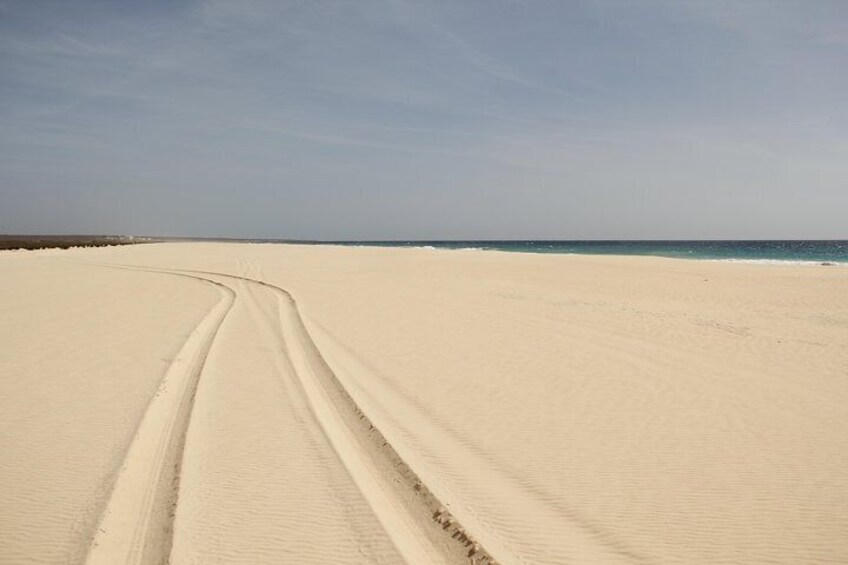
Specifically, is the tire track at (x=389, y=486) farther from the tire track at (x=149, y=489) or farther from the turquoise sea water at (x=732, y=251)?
the turquoise sea water at (x=732, y=251)

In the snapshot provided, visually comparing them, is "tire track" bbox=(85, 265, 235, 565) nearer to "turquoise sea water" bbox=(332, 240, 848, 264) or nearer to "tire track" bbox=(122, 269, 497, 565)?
"tire track" bbox=(122, 269, 497, 565)

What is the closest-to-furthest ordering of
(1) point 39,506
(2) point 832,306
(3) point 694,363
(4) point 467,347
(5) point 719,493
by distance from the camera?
(1) point 39,506 < (5) point 719,493 < (3) point 694,363 < (4) point 467,347 < (2) point 832,306

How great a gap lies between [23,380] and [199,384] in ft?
9.32

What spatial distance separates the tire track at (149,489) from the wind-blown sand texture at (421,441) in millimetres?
24

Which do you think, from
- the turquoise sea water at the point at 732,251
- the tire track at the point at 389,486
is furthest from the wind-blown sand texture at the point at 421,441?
the turquoise sea water at the point at 732,251

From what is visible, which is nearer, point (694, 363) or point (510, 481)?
point (510, 481)

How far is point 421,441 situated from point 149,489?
8.68ft

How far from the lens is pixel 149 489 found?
443 centimetres

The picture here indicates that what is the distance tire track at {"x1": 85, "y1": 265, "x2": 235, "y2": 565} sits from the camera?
360cm

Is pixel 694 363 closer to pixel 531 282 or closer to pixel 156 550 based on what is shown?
pixel 156 550

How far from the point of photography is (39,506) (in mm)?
4211

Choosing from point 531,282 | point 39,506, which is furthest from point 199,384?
point 531,282

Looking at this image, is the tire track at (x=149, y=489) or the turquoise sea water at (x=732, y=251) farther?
the turquoise sea water at (x=732, y=251)

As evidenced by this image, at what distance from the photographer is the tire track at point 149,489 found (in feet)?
11.8
